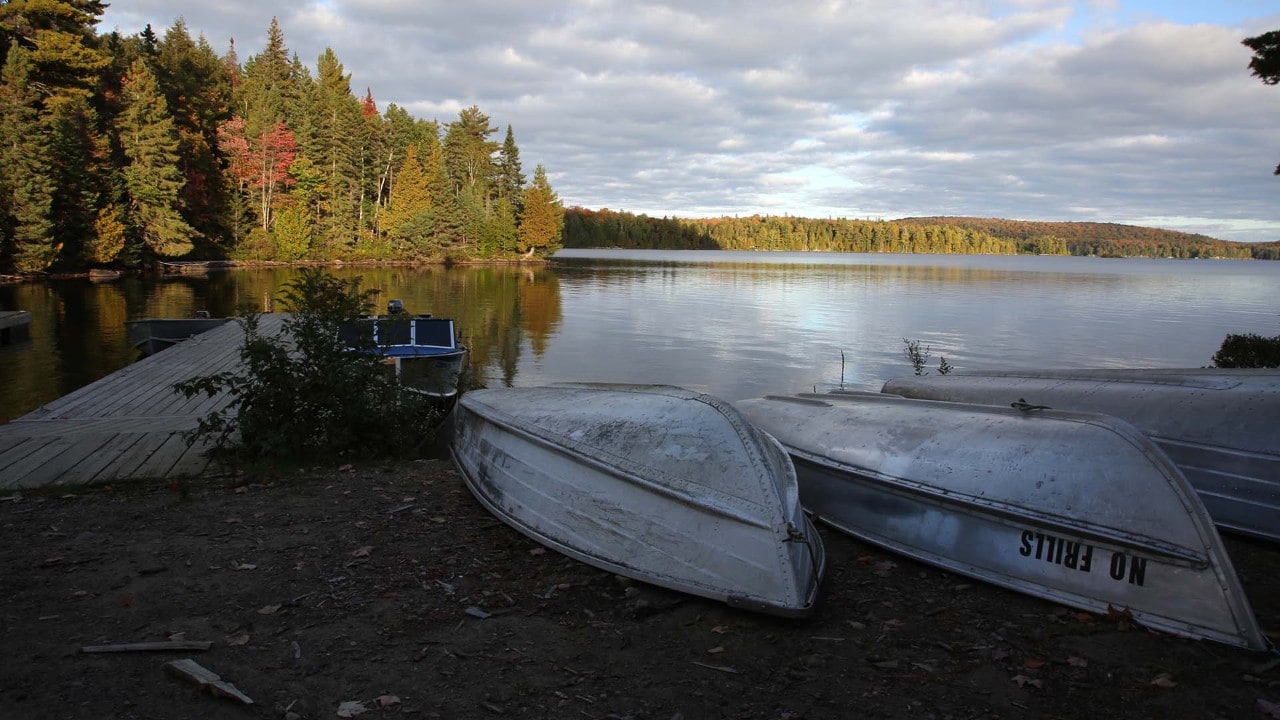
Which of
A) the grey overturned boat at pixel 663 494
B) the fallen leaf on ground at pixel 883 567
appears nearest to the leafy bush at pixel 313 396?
the grey overturned boat at pixel 663 494

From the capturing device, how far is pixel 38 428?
8594 mm

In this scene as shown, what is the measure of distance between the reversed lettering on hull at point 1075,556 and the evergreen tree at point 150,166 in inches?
2073

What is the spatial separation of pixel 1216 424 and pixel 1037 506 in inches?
87.4

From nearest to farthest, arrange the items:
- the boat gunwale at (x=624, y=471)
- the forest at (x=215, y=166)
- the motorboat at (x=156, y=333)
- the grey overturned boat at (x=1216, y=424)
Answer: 1. the boat gunwale at (x=624, y=471)
2. the grey overturned boat at (x=1216, y=424)
3. the motorboat at (x=156, y=333)
4. the forest at (x=215, y=166)

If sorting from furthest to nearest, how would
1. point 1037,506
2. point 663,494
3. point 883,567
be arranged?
point 883,567 < point 1037,506 < point 663,494

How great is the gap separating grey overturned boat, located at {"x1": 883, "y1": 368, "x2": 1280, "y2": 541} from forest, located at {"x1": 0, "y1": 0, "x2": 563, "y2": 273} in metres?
44.8

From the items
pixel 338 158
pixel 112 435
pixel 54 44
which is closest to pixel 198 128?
pixel 338 158

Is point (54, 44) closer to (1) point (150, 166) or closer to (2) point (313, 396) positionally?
(1) point (150, 166)

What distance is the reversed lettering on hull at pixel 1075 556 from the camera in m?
4.23

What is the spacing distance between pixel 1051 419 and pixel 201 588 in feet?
17.3

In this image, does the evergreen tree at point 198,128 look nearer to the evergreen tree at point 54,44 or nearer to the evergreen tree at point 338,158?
the evergreen tree at point 338,158

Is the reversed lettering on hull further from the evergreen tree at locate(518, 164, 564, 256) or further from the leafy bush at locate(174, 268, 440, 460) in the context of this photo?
the evergreen tree at locate(518, 164, 564, 256)

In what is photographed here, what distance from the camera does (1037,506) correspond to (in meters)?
4.62

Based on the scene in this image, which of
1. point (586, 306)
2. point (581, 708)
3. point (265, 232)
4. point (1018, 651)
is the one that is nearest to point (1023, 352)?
point (586, 306)
